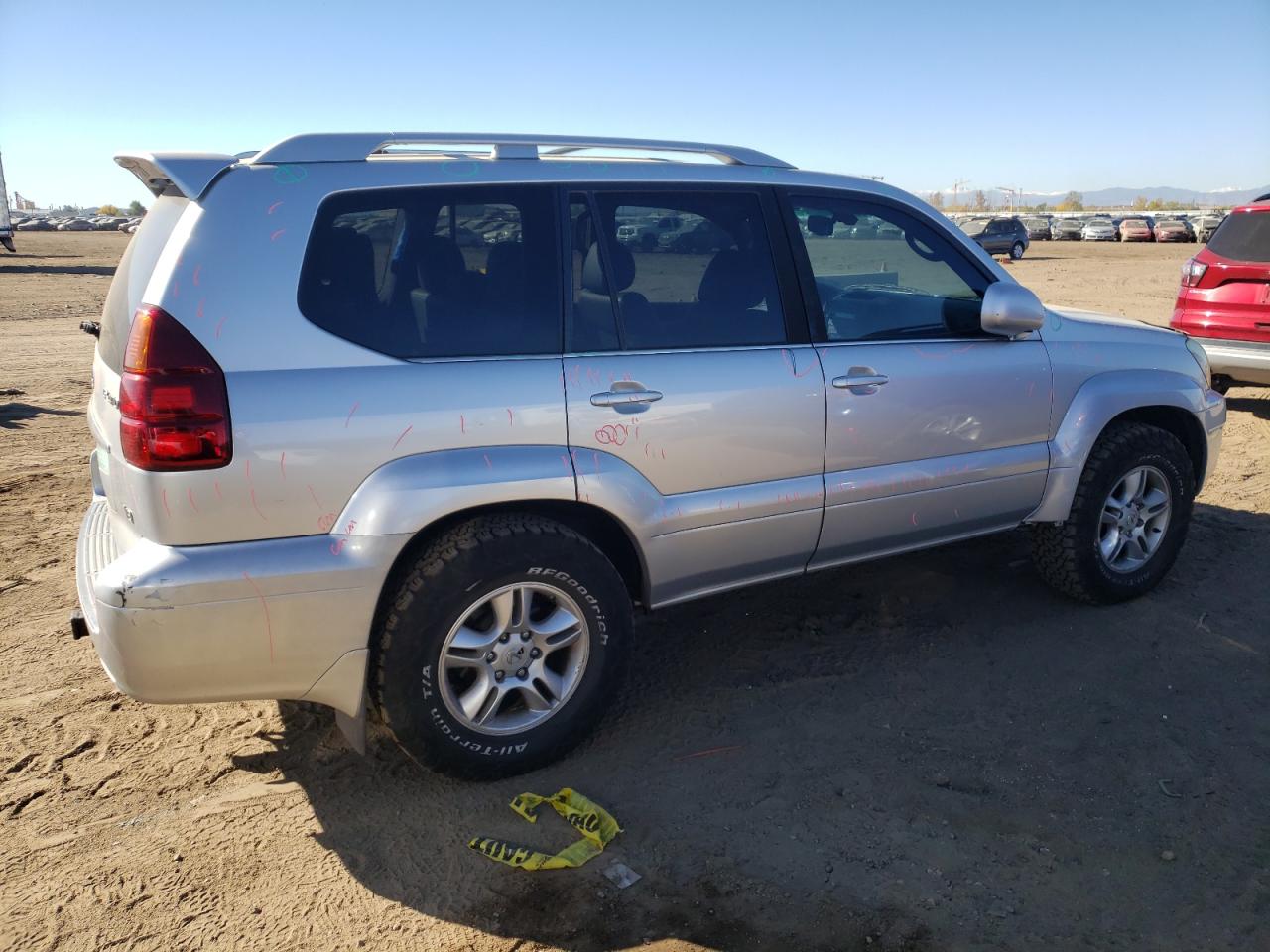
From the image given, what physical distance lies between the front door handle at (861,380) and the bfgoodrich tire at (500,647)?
45.8 inches

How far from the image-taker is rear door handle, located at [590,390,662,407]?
3.23m

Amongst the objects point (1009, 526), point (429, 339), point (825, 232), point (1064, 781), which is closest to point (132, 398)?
point (429, 339)

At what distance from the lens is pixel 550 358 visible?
10.5 ft

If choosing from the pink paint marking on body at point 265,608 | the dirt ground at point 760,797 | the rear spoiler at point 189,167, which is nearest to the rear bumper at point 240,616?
the pink paint marking on body at point 265,608

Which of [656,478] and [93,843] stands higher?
[656,478]

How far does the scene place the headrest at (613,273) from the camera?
3359 mm

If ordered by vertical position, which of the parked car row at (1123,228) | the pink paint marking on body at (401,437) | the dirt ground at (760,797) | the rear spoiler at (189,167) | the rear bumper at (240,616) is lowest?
the parked car row at (1123,228)

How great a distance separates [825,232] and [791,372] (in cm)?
73

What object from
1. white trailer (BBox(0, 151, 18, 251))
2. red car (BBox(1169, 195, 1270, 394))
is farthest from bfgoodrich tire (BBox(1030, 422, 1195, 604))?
white trailer (BBox(0, 151, 18, 251))

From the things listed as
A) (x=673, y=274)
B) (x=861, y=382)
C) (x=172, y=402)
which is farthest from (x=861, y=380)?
(x=172, y=402)

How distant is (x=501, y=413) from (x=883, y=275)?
2030 mm

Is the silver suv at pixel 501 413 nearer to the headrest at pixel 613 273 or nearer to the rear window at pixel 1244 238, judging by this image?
the headrest at pixel 613 273

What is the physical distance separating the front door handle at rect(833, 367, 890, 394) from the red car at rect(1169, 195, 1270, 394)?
5.69 m

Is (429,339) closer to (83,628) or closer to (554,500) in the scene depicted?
(554,500)
